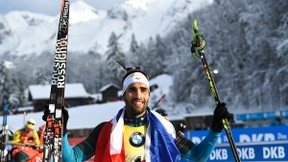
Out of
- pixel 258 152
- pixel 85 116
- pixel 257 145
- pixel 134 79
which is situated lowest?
pixel 85 116

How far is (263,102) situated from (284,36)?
33.7 ft

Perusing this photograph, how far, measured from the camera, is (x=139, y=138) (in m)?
3.49

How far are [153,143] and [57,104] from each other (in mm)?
1026

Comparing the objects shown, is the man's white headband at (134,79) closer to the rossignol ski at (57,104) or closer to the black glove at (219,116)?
the rossignol ski at (57,104)

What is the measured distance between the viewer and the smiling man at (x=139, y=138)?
11.1 ft

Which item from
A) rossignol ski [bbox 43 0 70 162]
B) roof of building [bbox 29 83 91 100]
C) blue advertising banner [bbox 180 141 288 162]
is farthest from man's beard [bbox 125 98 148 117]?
roof of building [bbox 29 83 91 100]

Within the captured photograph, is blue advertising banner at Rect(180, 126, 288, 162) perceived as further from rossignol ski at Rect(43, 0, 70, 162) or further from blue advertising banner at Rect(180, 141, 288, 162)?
rossignol ski at Rect(43, 0, 70, 162)

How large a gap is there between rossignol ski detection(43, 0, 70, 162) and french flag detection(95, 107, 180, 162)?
519mm

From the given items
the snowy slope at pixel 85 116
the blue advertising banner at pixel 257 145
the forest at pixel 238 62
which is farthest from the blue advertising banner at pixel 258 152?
the snowy slope at pixel 85 116

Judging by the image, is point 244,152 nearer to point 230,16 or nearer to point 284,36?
point 284,36

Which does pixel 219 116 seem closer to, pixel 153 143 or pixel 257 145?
pixel 153 143

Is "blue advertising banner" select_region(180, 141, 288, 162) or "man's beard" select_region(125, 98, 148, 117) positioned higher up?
"man's beard" select_region(125, 98, 148, 117)

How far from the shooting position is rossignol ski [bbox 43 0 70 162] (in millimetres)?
3104

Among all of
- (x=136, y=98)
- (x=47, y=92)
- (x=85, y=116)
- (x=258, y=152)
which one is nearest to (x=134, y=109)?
(x=136, y=98)
